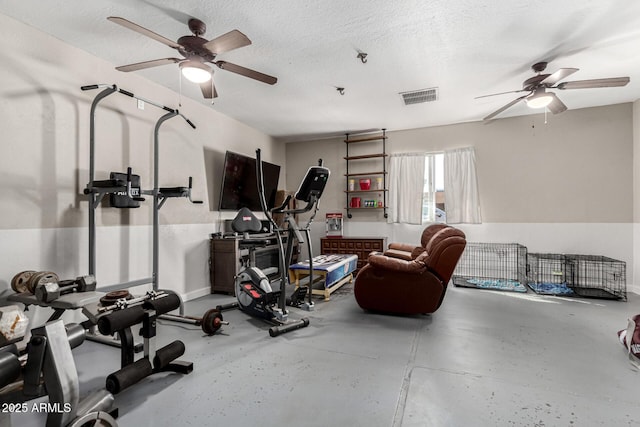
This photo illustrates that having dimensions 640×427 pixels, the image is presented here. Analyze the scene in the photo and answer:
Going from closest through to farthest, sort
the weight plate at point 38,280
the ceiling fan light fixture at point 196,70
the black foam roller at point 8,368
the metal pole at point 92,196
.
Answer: the black foam roller at point 8,368 → the weight plate at point 38,280 → the ceiling fan light fixture at point 196,70 → the metal pole at point 92,196

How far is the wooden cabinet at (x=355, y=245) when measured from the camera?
5.27m

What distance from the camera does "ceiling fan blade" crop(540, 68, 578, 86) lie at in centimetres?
273

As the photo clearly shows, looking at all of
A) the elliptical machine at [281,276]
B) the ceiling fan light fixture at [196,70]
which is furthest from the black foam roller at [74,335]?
the ceiling fan light fixture at [196,70]

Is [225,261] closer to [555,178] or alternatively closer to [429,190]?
[429,190]

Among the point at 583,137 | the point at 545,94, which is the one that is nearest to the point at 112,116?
the point at 545,94

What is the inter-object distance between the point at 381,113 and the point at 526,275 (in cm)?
346

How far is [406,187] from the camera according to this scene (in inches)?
217

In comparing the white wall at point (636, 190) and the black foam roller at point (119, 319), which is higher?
the white wall at point (636, 190)

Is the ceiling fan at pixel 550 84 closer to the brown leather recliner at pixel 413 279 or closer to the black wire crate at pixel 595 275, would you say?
the brown leather recliner at pixel 413 279

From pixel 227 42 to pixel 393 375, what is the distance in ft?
8.69

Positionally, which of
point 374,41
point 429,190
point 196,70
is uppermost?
point 374,41

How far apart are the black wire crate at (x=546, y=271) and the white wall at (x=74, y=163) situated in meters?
5.09

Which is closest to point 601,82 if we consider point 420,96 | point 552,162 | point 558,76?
point 558,76

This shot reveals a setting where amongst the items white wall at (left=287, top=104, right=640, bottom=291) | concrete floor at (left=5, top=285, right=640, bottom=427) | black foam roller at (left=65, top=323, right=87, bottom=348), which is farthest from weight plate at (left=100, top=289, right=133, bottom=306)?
white wall at (left=287, top=104, right=640, bottom=291)
